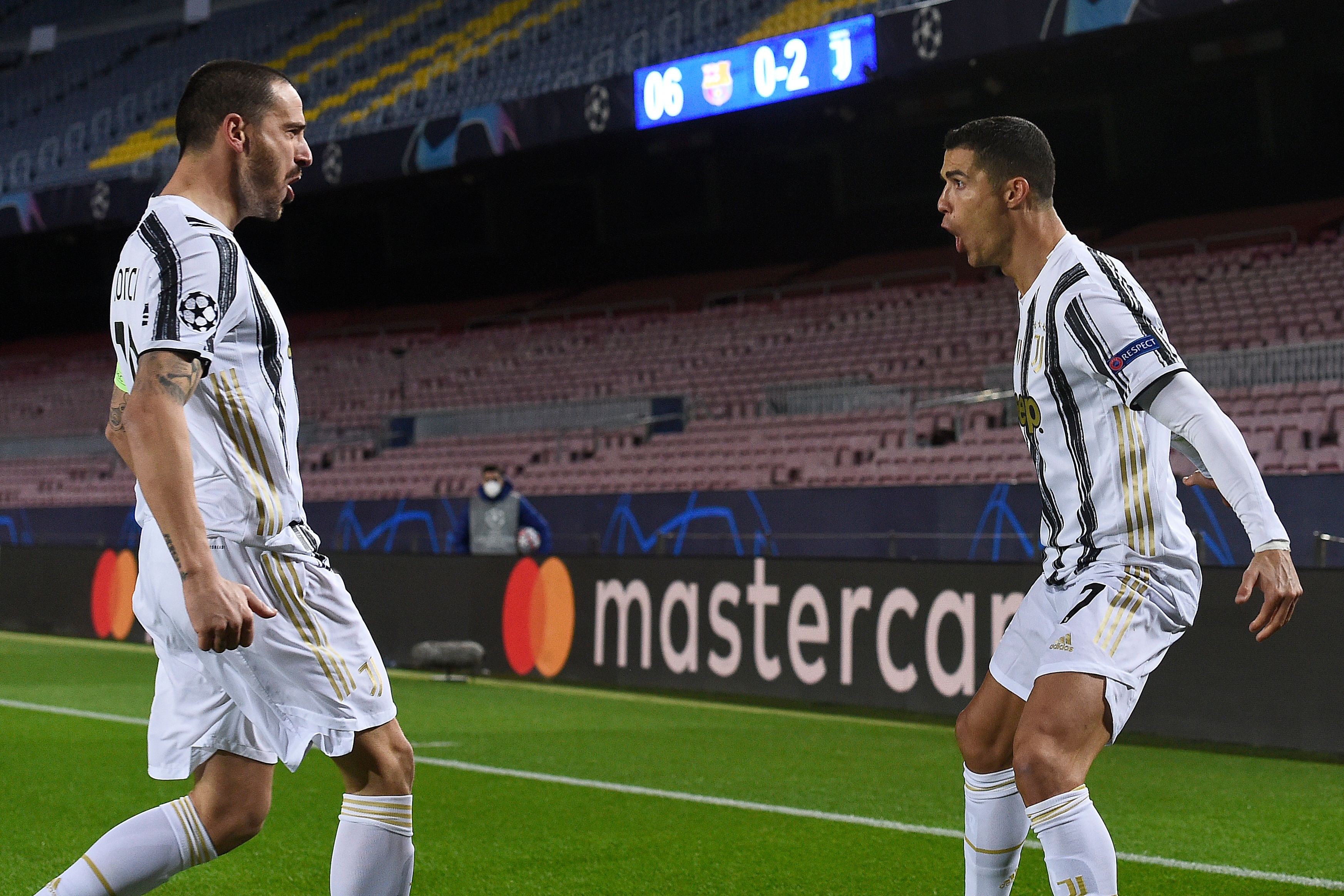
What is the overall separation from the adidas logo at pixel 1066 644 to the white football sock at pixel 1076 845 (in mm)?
290

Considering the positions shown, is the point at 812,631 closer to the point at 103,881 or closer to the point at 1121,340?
the point at 1121,340

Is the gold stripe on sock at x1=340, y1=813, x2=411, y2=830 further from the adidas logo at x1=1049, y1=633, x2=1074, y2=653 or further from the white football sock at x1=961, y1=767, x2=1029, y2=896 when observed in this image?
the adidas logo at x1=1049, y1=633, x2=1074, y2=653

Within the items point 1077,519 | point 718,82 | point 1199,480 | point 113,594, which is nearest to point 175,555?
point 1077,519

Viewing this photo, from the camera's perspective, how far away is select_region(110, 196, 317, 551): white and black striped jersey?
2.86 meters

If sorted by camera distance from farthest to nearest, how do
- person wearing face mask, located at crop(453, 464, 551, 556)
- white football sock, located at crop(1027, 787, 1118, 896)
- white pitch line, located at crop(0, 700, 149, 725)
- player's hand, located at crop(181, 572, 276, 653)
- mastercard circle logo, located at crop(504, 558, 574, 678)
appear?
person wearing face mask, located at crop(453, 464, 551, 556) < mastercard circle logo, located at crop(504, 558, 574, 678) < white pitch line, located at crop(0, 700, 149, 725) < white football sock, located at crop(1027, 787, 1118, 896) < player's hand, located at crop(181, 572, 276, 653)

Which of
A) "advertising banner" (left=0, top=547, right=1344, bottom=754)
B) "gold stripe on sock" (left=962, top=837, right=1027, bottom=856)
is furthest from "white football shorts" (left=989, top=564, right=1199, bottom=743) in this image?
"advertising banner" (left=0, top=547, right=1344, bottom=754)

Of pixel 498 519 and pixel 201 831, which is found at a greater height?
pixel 498 519

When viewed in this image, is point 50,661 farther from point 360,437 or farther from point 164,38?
point 164,38

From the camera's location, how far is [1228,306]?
52.2ft

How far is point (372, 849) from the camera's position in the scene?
120 inches

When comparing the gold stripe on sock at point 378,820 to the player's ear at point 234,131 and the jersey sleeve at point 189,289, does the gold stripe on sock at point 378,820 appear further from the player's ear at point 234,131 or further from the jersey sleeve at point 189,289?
the player's ear at point 234,131

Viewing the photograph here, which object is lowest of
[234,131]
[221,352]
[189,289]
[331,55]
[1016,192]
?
[221,352]

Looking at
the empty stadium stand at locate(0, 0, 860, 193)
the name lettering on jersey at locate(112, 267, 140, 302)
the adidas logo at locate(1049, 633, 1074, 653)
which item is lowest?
the adidas logo at locate(1049, 633, 1074, 653)

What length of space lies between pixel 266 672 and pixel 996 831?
1.67 m
